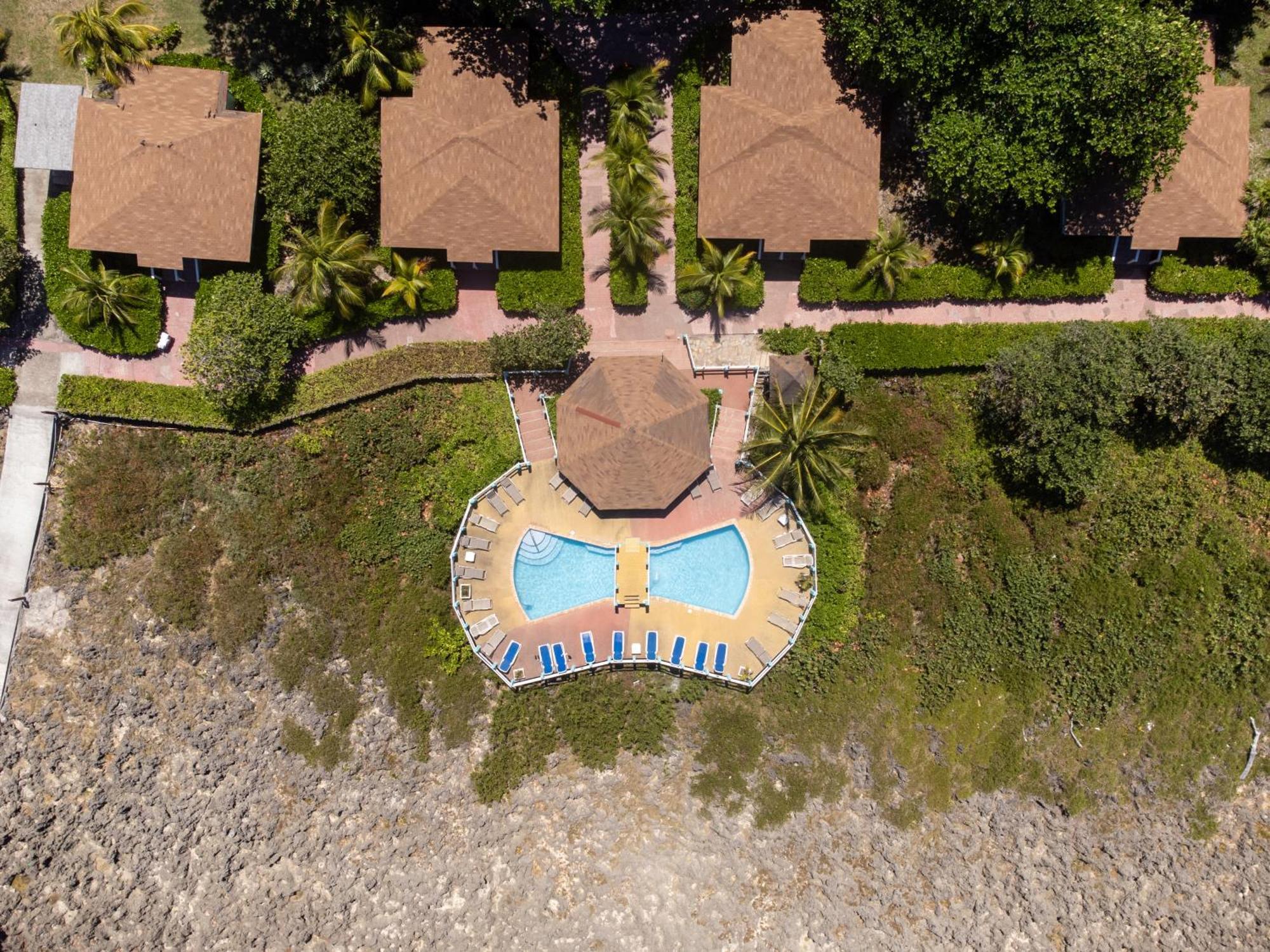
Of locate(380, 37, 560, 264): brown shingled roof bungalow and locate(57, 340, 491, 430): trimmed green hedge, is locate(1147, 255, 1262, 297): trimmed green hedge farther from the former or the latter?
locate(57, 340, 491, 430): trimmed green hedge

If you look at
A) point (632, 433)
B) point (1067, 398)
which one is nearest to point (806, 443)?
point (632, 433)

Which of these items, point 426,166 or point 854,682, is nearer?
point 426,166

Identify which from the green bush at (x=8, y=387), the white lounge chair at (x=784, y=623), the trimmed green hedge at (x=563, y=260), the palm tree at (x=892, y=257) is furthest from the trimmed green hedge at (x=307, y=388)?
the palm tree at (x=892, y=257)

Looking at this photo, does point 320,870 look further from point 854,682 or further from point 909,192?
point 909,192

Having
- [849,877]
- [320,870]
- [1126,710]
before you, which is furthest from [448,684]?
[1126,710]

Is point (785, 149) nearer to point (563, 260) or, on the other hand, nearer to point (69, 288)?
point (563, 260)

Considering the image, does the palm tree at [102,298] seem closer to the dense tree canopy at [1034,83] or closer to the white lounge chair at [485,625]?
the white lounge chair at [485,625]
